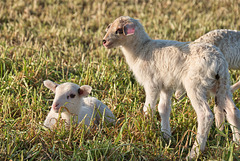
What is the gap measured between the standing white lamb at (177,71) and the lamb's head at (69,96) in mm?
837

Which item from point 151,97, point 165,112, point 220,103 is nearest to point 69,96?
point 151,97

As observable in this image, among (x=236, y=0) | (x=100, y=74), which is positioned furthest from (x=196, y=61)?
(x=236, y=0)

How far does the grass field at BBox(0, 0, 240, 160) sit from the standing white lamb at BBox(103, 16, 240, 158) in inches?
8.2

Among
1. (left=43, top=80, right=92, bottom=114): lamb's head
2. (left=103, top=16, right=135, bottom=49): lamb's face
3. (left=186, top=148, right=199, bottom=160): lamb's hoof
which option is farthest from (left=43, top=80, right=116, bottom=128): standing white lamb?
(left=186, top=148, right=199, bottom=160): lamb's hoof

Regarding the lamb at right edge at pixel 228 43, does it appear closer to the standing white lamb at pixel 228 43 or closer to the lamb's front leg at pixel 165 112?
the standing white lamb at pixel 228 43

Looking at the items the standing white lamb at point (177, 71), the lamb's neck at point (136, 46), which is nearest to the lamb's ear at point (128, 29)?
the standing white lamb at point (177, 71)

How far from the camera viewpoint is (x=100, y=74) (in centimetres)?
614

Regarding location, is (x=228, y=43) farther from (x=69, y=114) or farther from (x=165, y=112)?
(x=69, y=114)

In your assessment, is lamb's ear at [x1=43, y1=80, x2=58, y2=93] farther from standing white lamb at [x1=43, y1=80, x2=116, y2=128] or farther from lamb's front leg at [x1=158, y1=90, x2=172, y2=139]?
lamb's front leg at [x1=158, y1=90, x2=172, y2=139]

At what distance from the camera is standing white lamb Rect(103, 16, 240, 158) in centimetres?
397

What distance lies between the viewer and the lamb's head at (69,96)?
4.13m

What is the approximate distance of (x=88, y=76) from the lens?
Result: 19.1 feet

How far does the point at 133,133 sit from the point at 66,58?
3.28 metres

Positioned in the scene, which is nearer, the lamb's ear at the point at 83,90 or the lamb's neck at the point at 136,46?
the lamb's ear at the point at 83,90
